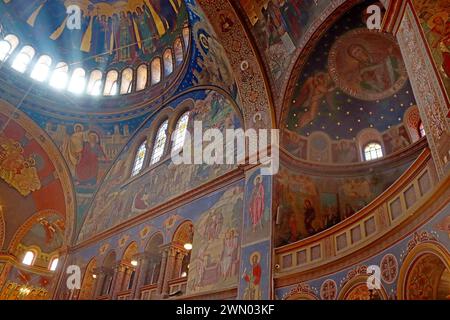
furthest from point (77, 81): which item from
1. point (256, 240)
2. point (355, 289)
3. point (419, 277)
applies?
point (419, 277)

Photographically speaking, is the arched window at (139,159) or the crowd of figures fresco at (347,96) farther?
the arched window at (139,159)

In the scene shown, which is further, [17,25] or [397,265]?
[17,25]

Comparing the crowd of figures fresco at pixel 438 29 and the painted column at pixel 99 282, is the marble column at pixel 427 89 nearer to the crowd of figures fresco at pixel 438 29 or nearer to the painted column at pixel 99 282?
the crowd of figures fresco at pixel 438 29

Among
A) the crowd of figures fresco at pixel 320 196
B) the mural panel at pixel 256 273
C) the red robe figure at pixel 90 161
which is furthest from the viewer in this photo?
the red robe figure at pixel 90 161

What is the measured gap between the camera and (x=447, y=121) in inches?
200

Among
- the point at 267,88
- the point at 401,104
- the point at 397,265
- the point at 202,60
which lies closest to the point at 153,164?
the point at 202,60

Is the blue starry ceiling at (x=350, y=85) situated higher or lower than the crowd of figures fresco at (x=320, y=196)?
higher

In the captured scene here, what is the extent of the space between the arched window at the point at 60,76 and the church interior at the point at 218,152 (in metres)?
0.08

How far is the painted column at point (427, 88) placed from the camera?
5.16 meters

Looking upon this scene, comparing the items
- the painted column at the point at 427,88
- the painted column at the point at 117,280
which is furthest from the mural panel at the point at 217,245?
Answer: the painted column at the point at 427,88

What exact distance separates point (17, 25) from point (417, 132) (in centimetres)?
1905

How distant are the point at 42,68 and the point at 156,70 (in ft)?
20.2

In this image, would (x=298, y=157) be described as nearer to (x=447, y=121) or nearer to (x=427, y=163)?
(x=427, y=163)

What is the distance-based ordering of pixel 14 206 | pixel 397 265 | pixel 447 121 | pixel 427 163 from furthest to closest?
pixel 14 206 → pixel 397 265 → pixel 427 163 → pixel 447 121
